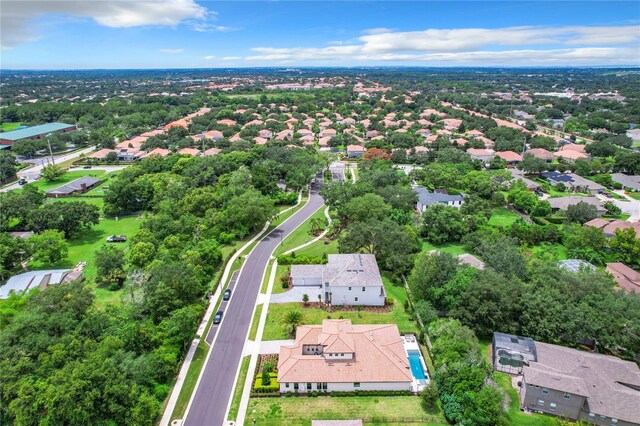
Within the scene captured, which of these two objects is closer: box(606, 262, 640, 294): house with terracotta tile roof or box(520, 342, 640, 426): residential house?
box(520, 342, 640, 426): residential house

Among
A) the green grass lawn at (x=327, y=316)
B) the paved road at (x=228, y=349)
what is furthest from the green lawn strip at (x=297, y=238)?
the green grass lawn at (x=327, y=316)

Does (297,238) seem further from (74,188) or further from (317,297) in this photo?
(74,188)

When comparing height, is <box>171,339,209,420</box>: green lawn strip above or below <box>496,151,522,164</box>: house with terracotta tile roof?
below

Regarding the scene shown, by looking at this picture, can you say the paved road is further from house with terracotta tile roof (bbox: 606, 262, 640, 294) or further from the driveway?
house with terracotta tile roof (bbox: 606, 262, 640, 294)

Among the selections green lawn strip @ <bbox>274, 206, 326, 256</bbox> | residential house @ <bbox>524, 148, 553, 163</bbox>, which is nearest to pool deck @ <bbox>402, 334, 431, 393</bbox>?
green lawn strip @ <bbox>274, 206, 326, 256</bbox>

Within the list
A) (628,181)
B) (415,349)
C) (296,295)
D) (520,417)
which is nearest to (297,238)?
(296,295)

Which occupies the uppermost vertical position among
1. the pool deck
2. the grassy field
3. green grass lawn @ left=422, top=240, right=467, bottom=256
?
the grassy field

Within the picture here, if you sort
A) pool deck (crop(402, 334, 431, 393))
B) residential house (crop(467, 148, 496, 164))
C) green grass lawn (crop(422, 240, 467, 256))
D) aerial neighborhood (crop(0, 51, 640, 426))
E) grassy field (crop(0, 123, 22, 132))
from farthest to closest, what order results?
grassy field (crop(0, 123, 22, 132)), residential house (crop(467, 148, 496, 164)), green grass lawn (crop(422, 240, 467, 256)), pool deck (crop(402, 334, 431, 393)), aerial neighborhood (crop(0, 51, 640, 426))

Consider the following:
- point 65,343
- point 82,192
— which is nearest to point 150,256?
point 65,343
